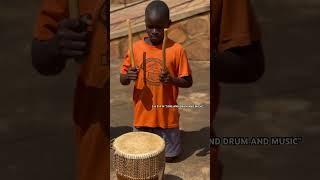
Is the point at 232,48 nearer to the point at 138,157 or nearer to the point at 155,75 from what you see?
the point at 138,157

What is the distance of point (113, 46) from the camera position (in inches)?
190

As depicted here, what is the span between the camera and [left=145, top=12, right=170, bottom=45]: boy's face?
10.3 feet

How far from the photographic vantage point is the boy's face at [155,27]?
314cm

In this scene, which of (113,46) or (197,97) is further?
(113,46)

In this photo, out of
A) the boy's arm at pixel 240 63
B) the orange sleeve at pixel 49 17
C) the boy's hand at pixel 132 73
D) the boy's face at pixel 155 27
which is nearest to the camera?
the orange sleeve at pixel 49 17

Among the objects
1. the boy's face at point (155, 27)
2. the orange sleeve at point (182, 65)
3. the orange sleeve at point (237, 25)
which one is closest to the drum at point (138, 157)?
the orange sleeve at point (182, 65)

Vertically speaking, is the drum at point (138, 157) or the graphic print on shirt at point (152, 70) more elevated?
the graphic print on shirt at point (152, 70)

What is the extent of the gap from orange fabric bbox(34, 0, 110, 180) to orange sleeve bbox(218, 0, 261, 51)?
0.44 metres

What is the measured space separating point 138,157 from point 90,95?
0.77m

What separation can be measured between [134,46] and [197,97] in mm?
1437

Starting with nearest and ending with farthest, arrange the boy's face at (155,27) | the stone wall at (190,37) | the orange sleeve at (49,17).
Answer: the orange sleeve at (49,17), the boy's face at (155,27), the stone wall at (190,37)

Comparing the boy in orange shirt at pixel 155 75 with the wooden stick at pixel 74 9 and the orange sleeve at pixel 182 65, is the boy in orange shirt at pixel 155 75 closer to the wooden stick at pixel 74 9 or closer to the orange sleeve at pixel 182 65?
the orange sleeve at pixel 182 65

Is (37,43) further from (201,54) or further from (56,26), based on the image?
(201,54)

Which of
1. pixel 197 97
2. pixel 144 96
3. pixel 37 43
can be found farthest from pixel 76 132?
pixel 197 97
